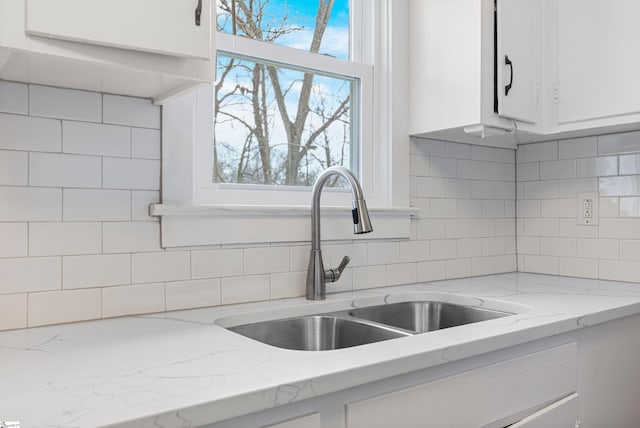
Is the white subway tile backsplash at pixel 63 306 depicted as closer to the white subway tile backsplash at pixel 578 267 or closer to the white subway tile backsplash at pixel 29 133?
the white subway tile backsplash at pixel 29 133

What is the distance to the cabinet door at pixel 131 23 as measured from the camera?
910mm

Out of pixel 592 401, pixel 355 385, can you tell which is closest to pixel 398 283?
pixel 592 401

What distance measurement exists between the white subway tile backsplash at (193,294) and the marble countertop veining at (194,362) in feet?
0.10

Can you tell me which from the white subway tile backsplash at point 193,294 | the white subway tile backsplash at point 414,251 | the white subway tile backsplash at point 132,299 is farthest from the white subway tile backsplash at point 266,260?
the white subway tile backsplash at point 414,251

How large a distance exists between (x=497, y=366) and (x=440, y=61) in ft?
3.61

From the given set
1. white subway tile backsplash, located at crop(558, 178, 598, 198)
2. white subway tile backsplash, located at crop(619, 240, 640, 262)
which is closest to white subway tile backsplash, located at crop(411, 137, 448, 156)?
white subway tile backsplash, located at crop(558, 178, 598, 198)

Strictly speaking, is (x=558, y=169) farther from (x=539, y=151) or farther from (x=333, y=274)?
(x=333, y=274)

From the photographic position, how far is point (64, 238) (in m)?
1.23

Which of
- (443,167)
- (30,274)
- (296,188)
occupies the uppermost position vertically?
(443,167)

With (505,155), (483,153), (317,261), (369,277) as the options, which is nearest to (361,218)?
(317,261)

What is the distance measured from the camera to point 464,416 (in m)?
1.11

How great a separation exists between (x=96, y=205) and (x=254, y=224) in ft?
1.46

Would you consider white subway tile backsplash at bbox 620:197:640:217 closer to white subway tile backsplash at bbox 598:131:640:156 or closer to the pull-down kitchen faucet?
white subway tile backsplash at bbox 598:131:640:156

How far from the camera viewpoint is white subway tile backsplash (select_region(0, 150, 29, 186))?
45.9 inches
